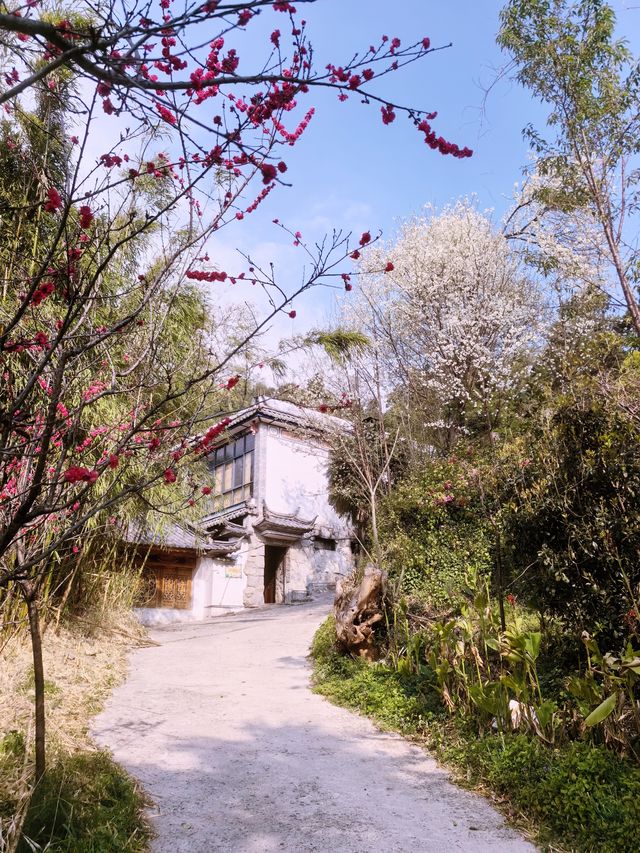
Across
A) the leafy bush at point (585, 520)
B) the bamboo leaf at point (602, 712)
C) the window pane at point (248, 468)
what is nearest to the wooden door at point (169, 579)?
the window pane at point (248, 468)

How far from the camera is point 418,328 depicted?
1553cm

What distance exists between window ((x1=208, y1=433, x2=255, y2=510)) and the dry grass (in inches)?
420

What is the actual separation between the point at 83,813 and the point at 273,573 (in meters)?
17.5

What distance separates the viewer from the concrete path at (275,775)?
12.1 feet

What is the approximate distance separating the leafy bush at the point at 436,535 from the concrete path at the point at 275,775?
2.31 metres

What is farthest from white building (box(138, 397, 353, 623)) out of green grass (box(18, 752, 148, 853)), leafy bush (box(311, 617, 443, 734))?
green grass (box(18, 752, 148, 853))

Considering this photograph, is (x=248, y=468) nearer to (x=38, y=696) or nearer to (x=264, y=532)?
(x=264, y=532)

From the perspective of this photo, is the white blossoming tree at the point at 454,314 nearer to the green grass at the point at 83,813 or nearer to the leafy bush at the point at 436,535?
the leafy bush at the point at 436,535

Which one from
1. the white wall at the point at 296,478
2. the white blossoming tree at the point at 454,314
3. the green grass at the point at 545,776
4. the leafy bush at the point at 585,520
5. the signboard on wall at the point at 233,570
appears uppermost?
the white blossoming tree at the point at 454,314

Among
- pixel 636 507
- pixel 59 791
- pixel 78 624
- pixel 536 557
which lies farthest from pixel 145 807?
pixel 78 624

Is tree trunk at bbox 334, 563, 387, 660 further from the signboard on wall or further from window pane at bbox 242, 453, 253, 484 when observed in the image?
window pane at bbox 242, 453, 253, 484

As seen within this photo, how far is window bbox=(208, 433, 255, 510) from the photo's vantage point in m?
20.7

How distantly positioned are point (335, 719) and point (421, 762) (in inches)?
54.1

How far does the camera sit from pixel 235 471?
70.3 feet
